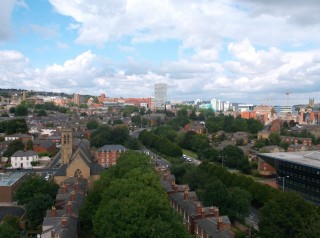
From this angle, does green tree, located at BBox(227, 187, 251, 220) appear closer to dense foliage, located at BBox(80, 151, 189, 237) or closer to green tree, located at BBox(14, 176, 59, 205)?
dense foliage, located at BBox(80, 151, 189, 237)

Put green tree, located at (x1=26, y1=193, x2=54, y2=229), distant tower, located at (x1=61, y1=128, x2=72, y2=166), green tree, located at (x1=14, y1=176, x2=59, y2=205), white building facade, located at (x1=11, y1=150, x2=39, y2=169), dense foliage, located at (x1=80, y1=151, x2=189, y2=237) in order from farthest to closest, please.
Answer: white building facade, located at (x1=11, y1=150, x2=39, y2=169), distant tower, located at (x1=61, y1=128, x2=72, y2=166), green tree, located at (x1=14, y1=176, x2=59, y2=205), green tree, located at (x1=26, y1=193, x2=54, y2=229), dense foliage, located at (x1=80, y1=151, x2=189, y2=237)

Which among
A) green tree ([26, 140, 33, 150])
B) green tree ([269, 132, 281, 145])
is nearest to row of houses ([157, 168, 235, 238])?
green tree ([26, 140, 33, 150])

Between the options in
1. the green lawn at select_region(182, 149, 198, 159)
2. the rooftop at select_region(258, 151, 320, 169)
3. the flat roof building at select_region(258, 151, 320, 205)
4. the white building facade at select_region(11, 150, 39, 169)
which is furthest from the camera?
the green lawn at select_region(182, 149, 198, 159)

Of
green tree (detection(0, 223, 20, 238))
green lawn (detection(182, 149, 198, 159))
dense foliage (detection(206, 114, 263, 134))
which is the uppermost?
dense foliage (detection(206, 114, 263, 134))

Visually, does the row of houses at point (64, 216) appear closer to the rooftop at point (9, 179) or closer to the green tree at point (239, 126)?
the rooftop at point (9, 179)

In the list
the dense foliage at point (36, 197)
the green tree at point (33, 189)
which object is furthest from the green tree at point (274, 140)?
the green tree at point (33, 189)

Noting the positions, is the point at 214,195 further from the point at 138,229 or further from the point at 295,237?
the point at 138,229

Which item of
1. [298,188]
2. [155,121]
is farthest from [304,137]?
[155,121]

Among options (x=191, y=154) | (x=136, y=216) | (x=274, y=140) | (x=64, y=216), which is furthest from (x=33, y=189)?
(x=274, y=140)
